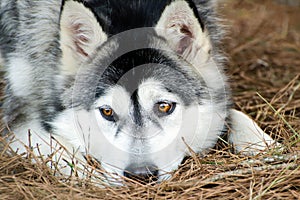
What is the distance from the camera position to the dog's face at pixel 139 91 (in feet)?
12.5

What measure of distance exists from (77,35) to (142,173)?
1.15 m

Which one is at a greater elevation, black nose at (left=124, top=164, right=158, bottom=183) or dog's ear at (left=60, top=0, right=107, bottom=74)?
dog's ear at (left=60, top=0, right=107, bottom=74)

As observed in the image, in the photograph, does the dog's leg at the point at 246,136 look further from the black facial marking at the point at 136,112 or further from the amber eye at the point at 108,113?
the amber eye at the point at 108,113

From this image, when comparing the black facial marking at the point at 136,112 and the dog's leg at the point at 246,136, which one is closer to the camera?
the black facial marking at the point at 136,112

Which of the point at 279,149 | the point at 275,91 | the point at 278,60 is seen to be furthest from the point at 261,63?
the point at 279,149

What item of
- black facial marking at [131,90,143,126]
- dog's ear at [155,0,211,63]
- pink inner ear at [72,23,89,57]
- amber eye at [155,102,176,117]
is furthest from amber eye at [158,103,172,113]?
pink inner ear at [72,23,89,57]

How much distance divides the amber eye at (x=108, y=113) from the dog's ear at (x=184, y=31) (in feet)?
2.22

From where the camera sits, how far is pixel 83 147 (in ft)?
13.8

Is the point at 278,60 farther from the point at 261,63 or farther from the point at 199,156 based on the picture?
the point at 199,156

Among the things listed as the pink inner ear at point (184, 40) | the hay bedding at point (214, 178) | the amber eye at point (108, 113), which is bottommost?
the hay bedding at point (214, 178)

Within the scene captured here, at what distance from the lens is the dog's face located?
3814mm

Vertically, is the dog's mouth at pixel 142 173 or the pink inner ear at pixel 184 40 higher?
the pink inner ear at pixel 184 40

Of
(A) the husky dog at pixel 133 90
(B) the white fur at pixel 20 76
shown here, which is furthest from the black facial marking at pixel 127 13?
(B) the white fur at pixel 20 76

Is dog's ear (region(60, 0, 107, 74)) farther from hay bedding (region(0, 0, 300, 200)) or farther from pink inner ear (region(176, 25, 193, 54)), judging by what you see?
hay bedding (region(0, 0, 300, 200))
